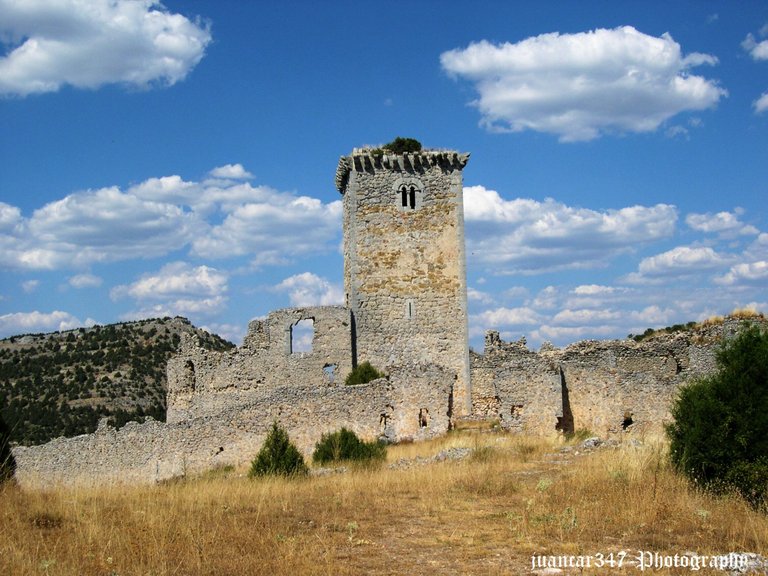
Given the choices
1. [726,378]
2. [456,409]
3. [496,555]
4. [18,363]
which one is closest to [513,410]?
[456,409]

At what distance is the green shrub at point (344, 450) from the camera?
1673 cm

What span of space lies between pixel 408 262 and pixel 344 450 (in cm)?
1193

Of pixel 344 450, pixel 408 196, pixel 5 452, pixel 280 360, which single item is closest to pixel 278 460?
pixel 344 450

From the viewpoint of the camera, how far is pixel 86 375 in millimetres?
50312

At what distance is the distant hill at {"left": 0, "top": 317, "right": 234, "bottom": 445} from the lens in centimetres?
4310

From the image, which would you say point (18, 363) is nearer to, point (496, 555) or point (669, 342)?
point (669, 342)

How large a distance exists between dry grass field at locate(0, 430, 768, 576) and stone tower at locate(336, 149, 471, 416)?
14.3 meters

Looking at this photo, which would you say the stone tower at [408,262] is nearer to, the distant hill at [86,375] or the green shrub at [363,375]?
the green shrub at [363,375]

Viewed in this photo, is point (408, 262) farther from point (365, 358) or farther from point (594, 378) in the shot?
point (594, 378)

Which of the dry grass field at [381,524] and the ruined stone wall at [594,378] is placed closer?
the dry grass field at [381,524]

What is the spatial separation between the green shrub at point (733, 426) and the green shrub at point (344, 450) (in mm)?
7540

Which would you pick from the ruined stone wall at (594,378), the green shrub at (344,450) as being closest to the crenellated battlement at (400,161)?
the ruined stone wall at (594,378)

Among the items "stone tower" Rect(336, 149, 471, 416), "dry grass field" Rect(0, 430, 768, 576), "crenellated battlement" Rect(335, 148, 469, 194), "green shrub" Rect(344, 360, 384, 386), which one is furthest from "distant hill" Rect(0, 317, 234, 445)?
"dry grass field" Rect(0, 430, 768, 576)

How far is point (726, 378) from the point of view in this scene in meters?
10.6
